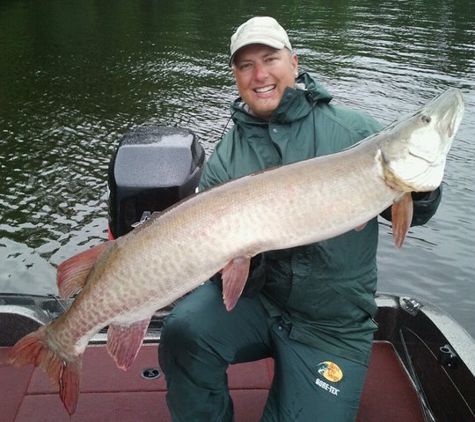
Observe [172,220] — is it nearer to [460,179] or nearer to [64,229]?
[64,229]

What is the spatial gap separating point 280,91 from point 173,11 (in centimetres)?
2550

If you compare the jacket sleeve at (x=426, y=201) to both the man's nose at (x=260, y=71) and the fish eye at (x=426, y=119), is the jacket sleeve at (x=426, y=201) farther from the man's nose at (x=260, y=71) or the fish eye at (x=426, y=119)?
the man's nose at (x=260, y=71)

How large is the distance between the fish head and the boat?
1184 millimetres

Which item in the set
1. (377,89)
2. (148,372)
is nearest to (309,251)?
(148,372)

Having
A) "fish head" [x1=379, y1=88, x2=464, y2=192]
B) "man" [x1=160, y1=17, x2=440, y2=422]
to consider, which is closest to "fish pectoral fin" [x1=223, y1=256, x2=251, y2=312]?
"man" [x1=160, y1=17, x2=440, y2=422]

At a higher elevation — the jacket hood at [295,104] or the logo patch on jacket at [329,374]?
the jacket hood at [295,104]

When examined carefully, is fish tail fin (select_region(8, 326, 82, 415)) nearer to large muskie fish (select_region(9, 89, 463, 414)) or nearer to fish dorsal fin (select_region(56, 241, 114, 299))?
large muskie fish (select_region(9, 89, 463, 414))

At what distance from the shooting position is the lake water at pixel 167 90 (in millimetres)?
7324

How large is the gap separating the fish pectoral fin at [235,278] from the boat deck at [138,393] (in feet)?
3.49

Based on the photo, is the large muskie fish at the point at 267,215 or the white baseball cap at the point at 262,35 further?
the white baseball cap at the point at 262,35

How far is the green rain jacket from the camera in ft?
9.34

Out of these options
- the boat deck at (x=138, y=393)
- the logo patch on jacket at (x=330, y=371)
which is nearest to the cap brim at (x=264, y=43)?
the logo patch on jacket at (x=330, y=371)

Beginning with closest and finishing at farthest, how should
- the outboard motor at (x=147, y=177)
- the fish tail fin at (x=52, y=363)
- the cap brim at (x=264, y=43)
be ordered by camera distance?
the fish tail fin at (x=52, y=363), the cap brim at (x=264, y=43), the outboard motor at (x=147, y=177)

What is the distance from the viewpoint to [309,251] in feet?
9.35
